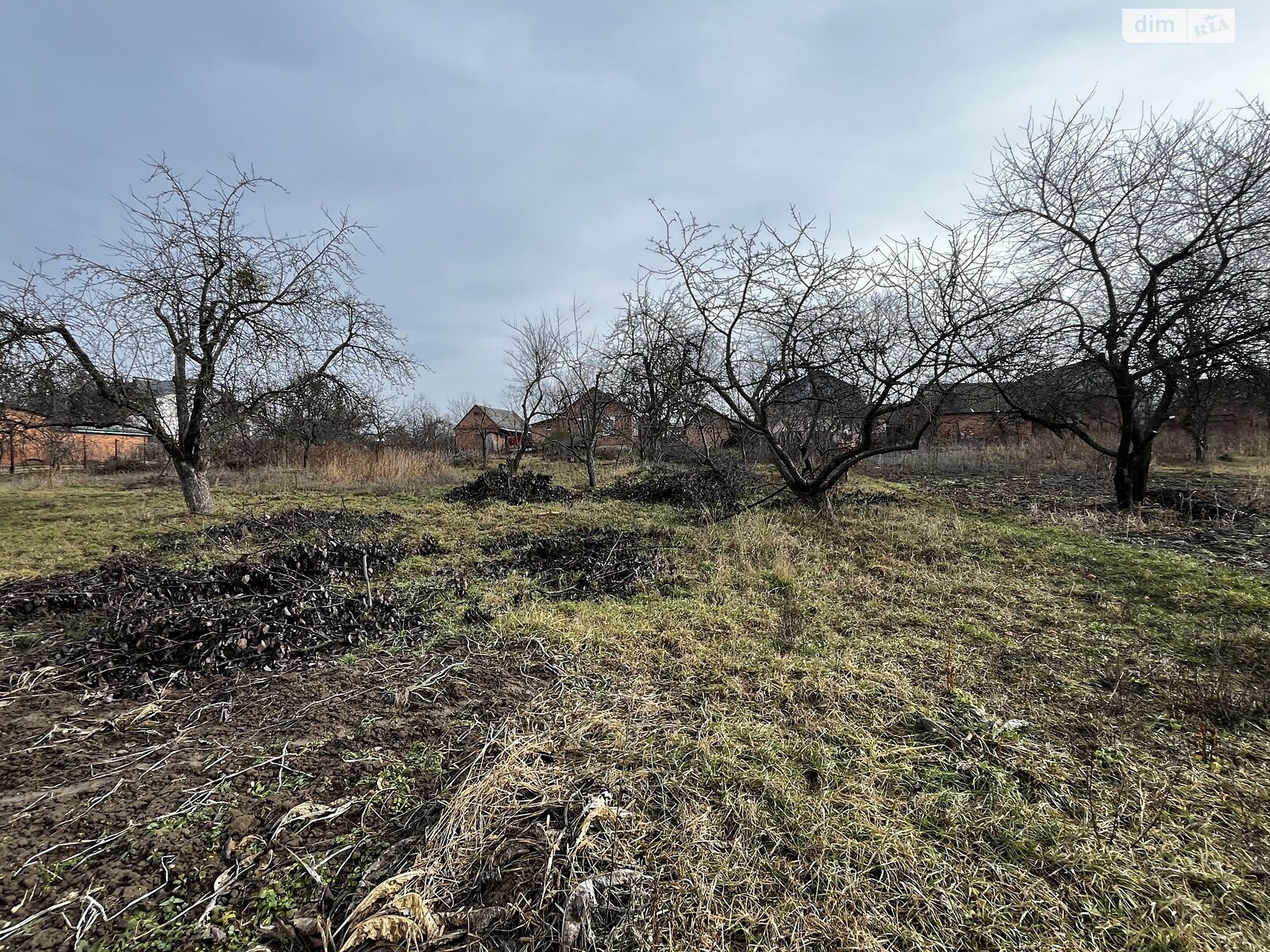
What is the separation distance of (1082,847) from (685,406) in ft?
25.3

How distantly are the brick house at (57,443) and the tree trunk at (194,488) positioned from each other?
0.69 meters

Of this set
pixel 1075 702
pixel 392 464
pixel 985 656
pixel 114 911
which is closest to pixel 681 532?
pixel 985 656

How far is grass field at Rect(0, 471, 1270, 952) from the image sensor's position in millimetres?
1383

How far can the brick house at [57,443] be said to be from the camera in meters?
6.99

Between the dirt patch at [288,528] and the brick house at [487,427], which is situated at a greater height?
the brick house at [487,427]

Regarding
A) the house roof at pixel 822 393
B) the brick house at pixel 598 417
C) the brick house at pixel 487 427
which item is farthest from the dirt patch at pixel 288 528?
the brick house at pixel 487 427

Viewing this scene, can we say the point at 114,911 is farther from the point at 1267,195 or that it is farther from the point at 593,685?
the point at 1267,195

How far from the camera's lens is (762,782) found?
1891 mm

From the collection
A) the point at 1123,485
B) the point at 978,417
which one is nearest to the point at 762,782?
the point at 1123,485

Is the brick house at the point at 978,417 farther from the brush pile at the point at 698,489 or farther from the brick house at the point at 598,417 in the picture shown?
the brick house at the point at 598,417

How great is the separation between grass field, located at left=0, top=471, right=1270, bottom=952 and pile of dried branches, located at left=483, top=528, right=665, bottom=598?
18.6 inches

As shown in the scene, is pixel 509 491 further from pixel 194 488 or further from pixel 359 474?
pixel 359 474

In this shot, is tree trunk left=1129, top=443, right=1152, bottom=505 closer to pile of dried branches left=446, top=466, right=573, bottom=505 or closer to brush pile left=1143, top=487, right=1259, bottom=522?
brush pile left=1143, top=487, right=1259, bottom=522

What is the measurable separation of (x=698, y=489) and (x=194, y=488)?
833cm
